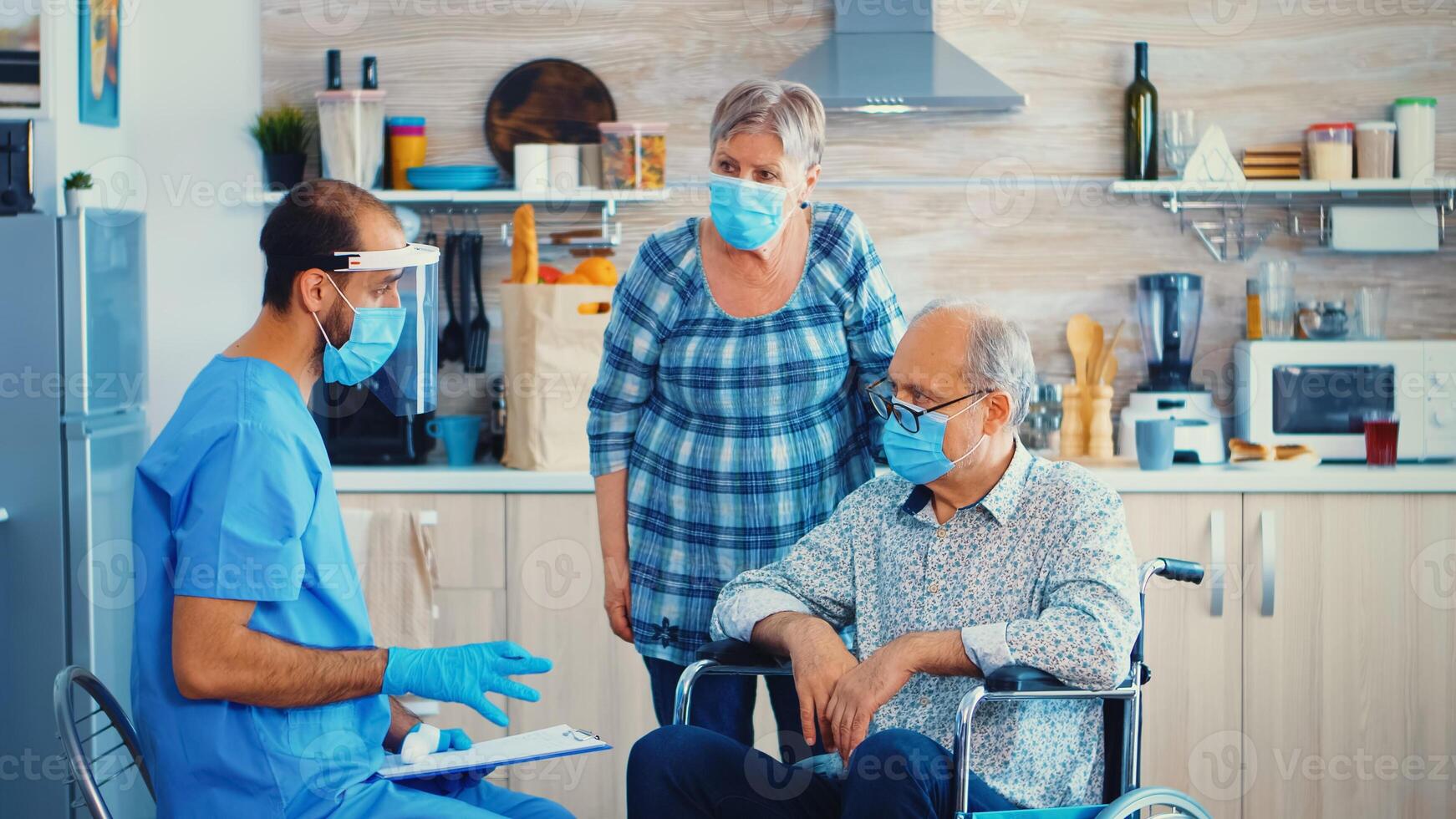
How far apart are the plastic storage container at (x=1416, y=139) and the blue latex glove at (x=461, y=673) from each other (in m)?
2.69

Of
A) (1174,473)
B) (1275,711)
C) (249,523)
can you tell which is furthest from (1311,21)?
(249,523)

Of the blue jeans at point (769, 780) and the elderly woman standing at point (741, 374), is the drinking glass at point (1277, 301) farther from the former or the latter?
the blue jeans at point (769, 780)

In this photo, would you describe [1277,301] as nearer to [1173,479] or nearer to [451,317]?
[1173,479]

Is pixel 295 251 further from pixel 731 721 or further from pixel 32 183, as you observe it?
pixel 32 183

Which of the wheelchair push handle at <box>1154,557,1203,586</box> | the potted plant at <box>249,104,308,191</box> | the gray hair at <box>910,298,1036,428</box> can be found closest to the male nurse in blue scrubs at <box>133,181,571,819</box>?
the gray hair at <box>910,298,1036,428</box>

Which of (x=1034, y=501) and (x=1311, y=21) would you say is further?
(x=1311, y=21)

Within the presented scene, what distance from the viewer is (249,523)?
1.35 m

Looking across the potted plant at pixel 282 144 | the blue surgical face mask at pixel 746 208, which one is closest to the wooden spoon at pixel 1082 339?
the blue surgical face mask at pixel 746 208

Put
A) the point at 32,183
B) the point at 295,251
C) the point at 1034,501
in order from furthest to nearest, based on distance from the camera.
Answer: the point at 32,183, the point at 1034,501, the point at 295,251

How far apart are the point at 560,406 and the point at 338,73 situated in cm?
114

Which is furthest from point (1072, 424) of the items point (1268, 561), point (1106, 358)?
point (1268, 561)

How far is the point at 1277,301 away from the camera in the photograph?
3270mm

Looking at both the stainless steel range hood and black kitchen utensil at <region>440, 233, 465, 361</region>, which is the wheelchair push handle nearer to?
the stainless steel range hood

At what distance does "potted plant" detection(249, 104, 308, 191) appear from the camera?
335cm
